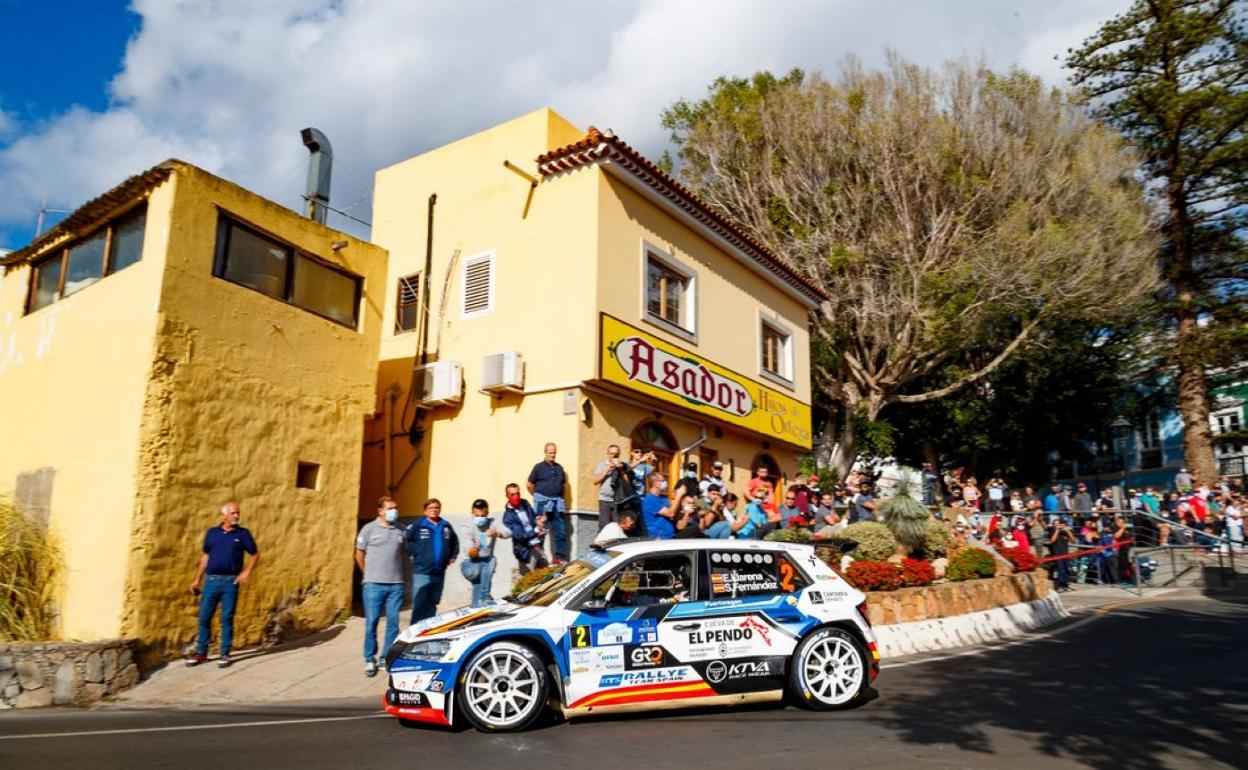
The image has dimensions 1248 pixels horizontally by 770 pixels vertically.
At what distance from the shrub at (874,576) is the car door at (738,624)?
161 inches

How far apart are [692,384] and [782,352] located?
17.9 ft

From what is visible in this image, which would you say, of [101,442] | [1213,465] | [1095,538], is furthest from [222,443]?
[1213,465]

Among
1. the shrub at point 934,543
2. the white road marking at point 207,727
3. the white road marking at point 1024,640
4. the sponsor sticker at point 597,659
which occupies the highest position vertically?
the shrub at point 934,543

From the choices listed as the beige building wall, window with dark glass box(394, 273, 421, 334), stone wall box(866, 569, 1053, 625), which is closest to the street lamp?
stone wall box(866, 569, 1053, 625)

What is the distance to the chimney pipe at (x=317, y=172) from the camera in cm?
1683

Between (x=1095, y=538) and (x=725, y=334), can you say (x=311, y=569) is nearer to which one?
(x=725, y=334)

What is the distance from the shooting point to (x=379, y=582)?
983 centimetres

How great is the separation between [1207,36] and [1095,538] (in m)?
18.9

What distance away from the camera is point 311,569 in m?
12.2

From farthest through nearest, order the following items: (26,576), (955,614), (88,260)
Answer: (88,260)
(955,614)
(26,576)

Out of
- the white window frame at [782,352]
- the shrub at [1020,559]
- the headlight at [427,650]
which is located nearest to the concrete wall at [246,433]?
the headlight at [427,650]

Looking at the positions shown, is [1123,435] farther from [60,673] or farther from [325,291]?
[60,673]

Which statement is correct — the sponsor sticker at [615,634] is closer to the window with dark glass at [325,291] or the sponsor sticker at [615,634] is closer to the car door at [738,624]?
the car door at [738,624]

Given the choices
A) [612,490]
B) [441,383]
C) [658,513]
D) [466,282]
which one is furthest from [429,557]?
[466,282]
